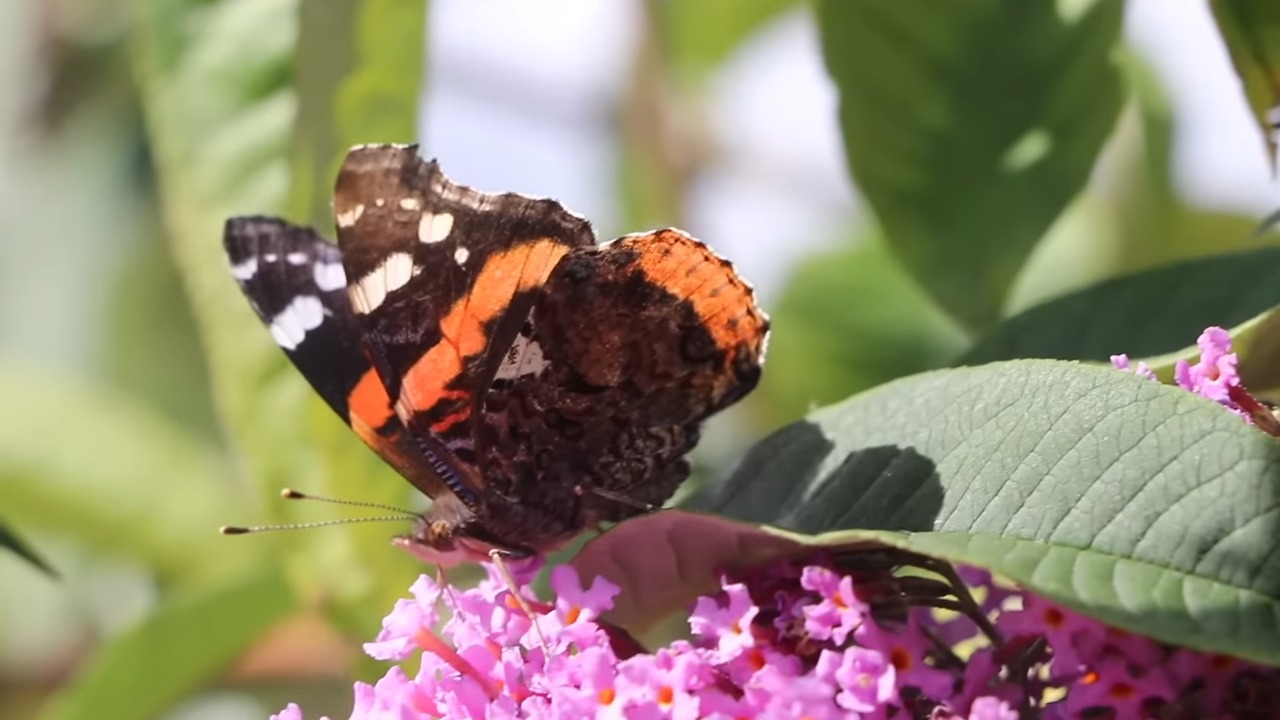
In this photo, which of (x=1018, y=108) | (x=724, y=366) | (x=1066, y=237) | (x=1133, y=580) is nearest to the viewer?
(x=1133, y=580)

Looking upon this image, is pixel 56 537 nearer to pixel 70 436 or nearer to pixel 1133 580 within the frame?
pixel 70 436

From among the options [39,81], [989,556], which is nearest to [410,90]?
[989,556]

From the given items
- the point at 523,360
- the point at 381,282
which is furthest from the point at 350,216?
the point at 523,360

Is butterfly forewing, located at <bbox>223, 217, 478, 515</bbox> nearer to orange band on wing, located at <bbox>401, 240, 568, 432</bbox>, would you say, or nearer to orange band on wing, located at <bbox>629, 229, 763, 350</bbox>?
orange band on wing, located at <bbox>401, 240, 568, 432</bbox>

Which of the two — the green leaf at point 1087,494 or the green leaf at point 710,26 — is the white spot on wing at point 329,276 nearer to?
the green leaf at point 1087,494

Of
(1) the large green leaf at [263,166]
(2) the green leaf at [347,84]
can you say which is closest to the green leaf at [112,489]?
(1) the large green leaf at [263,166]

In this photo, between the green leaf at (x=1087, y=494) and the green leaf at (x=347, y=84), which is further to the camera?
the green leaf at (x=347, y=84)
